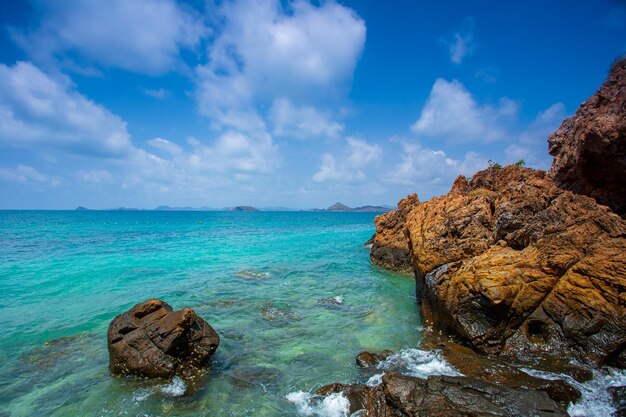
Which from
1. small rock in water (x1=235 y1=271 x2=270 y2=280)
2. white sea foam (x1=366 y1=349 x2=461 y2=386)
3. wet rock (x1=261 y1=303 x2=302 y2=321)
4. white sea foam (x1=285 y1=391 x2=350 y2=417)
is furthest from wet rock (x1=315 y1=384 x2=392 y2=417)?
small rock in water (x1=235 y1=271 x2=270 y2=280)

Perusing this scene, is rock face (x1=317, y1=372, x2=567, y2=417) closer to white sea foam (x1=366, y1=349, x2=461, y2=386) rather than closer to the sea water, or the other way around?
the sea water

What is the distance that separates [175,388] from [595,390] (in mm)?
11718

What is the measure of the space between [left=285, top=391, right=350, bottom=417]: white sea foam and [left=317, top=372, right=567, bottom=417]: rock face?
90cm

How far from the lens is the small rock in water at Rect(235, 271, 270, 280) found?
25.7 meters

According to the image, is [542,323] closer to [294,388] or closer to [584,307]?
[584,307]

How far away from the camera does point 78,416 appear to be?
891 cm

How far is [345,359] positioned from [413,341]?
3183mm

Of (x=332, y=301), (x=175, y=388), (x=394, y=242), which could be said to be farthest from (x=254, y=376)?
(x=394, y=242)

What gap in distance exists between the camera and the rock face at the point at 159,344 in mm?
10391

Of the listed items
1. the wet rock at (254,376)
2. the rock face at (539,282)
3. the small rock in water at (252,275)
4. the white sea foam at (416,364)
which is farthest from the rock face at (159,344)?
the small rock in water at (252,275)

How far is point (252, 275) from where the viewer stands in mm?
26422

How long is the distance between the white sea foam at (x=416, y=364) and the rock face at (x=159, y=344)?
601 centimetres

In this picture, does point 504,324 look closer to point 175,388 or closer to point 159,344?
point 175,388

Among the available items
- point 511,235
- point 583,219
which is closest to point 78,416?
point 511,235
